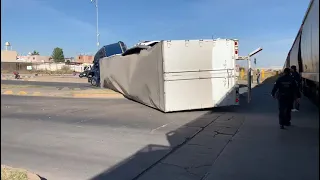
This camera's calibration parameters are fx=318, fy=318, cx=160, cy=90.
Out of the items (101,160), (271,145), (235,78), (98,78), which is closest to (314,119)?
(271,145)

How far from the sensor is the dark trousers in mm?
2590

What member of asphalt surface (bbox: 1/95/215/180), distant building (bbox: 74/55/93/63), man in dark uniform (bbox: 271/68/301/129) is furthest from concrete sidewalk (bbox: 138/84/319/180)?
distant building (bbox: 74/55/93/63)

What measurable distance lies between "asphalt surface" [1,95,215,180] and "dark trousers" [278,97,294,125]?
2.44 metres

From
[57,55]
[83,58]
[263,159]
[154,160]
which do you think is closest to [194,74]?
[154,160]

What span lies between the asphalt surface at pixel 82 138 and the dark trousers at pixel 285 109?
8.00 ft

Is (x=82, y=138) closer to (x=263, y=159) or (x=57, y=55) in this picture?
(x=263, y=159)

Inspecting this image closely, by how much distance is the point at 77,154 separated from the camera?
6.56 metres

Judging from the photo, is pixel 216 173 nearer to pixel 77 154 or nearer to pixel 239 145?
pixel 239 145

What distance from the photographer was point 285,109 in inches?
116

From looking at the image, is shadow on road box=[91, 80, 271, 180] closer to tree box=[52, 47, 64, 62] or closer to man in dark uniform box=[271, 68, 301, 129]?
man in dark uniform box=[271, 68, 301, 129]

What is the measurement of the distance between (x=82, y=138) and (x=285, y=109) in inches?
238

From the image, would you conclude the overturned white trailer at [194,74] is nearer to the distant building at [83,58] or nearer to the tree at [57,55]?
the distant building at [83,58]

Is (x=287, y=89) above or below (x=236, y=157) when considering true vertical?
above

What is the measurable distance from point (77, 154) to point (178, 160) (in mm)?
2127
